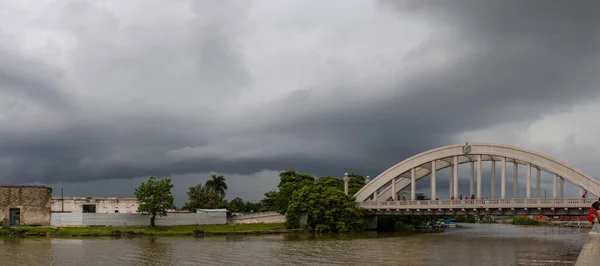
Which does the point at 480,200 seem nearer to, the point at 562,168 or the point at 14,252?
the point at 562,168

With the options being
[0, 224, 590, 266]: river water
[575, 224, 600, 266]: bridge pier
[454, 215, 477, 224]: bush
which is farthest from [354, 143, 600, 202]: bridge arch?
[454, 215, 477, 224]: bush

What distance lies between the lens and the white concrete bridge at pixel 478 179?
57438mm

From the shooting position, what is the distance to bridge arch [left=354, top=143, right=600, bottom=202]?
5978cm

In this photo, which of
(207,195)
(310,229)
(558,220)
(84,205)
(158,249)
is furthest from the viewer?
(558,220)

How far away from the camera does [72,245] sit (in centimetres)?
4253

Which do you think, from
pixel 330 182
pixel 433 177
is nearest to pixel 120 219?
pixel 330 182

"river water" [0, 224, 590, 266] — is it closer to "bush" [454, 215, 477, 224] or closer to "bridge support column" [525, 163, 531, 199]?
"bridge support column" [525, 163, 531, 199]

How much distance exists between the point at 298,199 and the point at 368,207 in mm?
9622

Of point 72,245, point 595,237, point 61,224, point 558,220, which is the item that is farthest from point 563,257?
point 558,220

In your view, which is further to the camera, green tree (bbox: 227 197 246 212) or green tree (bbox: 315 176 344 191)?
green tree (bbox: 227 197 246 212)

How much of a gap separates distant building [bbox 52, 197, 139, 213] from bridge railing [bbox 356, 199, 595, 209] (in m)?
30.7

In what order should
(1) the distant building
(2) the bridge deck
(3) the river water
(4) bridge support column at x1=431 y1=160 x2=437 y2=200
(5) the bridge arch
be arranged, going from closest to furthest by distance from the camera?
1. (3) the river water
2. (2) the bridge deck
3. (5) the bridge arch
4. (4) bridge support column at x1=431 y1=160 x2=437 y2=200
5. (1) the distant building

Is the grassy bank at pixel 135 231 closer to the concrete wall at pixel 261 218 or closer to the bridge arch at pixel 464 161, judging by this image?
the concrete wall at pixel 261 218

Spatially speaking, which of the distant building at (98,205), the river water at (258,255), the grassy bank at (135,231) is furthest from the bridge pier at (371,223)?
the river water at (258,255)
